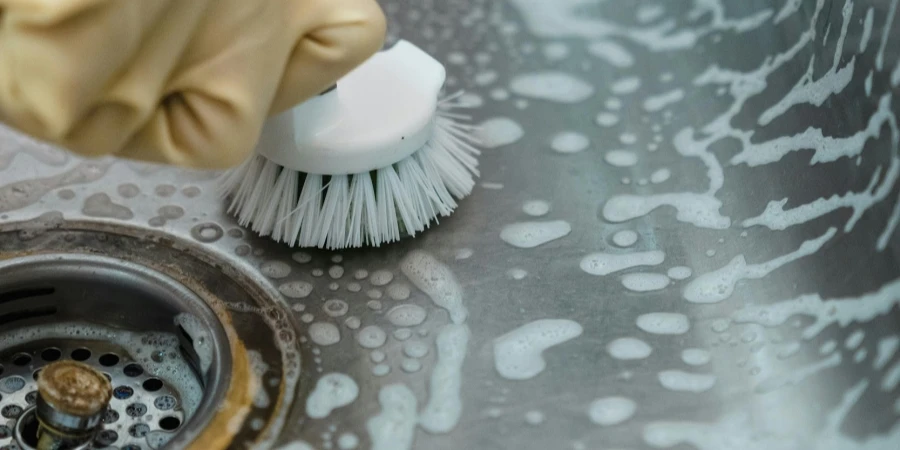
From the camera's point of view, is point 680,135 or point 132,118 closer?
point 132,118

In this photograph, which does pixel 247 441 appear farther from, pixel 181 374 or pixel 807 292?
pixel 807 292

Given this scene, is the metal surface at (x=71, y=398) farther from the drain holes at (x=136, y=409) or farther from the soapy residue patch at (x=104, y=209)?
the soapy residue patch at (x=104, y=209)

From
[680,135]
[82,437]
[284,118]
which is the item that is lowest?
[82,437]

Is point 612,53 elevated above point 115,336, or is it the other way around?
point 612,53

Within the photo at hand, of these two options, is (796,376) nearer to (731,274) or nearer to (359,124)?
(731,274)

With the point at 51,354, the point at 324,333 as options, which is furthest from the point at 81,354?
the point at 324,333

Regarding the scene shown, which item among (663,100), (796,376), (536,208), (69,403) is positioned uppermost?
(663,100)

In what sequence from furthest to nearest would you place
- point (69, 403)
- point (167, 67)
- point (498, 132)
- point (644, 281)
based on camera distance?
point (498, 132) → point (644, 281) → point (69, 403) → point (167, 67)

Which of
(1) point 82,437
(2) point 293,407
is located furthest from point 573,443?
(1) point 82,437

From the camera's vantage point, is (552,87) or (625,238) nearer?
(625,238)
